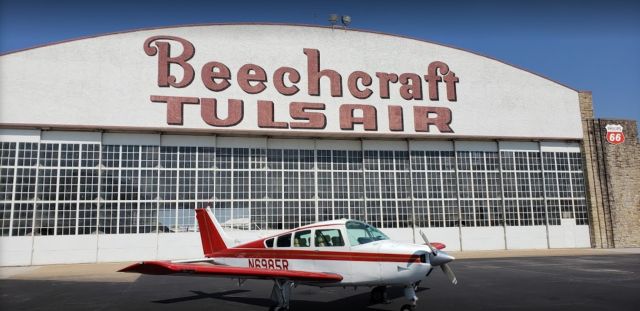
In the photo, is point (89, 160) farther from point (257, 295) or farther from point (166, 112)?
point (257, 295)

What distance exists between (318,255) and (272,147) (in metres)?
19.3

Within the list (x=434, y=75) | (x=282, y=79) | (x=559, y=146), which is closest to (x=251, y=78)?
(x=282, y=79)

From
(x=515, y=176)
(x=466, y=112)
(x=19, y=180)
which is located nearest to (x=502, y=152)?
(x=515, y=176)

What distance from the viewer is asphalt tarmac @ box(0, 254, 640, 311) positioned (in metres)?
13.0

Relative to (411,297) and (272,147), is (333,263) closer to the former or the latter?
(411,297)

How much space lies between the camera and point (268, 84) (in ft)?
99.8

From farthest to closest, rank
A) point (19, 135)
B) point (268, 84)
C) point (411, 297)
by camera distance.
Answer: point (268, 84), point (19, 135), point (411, 297)

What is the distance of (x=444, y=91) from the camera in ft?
109

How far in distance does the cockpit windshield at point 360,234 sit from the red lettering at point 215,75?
19913 millimetres

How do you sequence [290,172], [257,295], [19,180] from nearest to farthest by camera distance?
[257,295], [19,180], [290,172]

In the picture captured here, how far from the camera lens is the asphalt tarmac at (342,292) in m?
13.0

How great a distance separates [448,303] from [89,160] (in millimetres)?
24444

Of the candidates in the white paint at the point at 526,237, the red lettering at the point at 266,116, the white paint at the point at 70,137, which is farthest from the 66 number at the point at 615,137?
the white paint at the point at 70,137

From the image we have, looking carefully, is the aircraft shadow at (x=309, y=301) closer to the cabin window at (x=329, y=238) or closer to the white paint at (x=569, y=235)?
the cabin window at (x=329, y=238)
